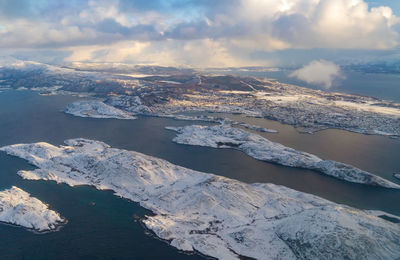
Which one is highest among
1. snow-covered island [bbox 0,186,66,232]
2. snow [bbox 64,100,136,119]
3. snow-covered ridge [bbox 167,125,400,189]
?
snow [bbox 64,100,136,119]

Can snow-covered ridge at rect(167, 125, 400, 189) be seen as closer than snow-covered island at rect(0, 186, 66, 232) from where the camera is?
No

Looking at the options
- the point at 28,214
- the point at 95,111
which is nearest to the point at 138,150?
the point at 28,214

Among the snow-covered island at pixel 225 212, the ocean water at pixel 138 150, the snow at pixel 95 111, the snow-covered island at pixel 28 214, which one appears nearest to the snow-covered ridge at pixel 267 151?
the ocean water at pixel 138 150

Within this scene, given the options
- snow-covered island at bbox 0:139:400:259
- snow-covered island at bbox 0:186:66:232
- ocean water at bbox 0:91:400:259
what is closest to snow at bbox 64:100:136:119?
ocean water at bbox 0:91:400:259

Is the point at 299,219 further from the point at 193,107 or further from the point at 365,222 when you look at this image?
the point at 193,107

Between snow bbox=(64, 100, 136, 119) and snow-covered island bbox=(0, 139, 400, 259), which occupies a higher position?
snow bbox=(64, 100, 136, 119)

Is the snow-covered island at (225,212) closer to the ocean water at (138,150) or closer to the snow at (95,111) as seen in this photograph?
the ocean water at (138,150)

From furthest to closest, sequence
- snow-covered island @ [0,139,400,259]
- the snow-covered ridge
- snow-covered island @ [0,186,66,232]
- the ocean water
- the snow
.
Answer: the snow, the snow-covered ridge, snow-covered island @ [0,186,66,232], the ocean water, snow-covered island @ [0,139,400,259]

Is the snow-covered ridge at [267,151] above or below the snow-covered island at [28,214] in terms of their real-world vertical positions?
above

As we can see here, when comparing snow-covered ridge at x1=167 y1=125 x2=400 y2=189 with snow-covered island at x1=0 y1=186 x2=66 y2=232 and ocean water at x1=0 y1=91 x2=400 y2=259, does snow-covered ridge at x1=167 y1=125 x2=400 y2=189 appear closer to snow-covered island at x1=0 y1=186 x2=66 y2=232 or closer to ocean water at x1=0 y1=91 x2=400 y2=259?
ocean water at x1=0 y1=91 x2=400 y2=259
